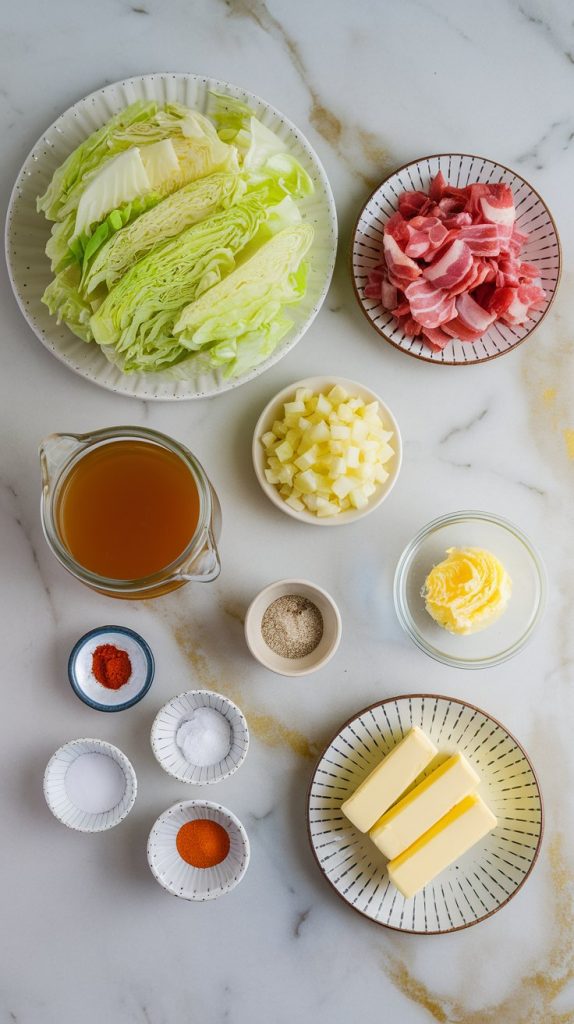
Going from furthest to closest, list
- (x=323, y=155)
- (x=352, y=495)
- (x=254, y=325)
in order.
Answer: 1. (x=323, y=155)
2. (x=352, y=495)
3. (x=254, y=325)

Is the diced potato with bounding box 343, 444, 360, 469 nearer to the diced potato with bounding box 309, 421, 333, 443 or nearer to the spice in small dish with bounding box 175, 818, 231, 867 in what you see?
the diced potato with bounding box 309, 421, 333, 443

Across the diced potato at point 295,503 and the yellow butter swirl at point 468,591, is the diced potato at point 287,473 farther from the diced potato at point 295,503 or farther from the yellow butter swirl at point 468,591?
the yellow butter swirl at point 468,591

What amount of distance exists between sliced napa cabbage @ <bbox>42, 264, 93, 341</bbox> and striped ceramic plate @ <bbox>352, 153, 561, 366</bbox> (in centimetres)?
62

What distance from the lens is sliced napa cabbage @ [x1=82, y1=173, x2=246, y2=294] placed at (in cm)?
171

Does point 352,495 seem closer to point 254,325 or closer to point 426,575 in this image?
point 426,575

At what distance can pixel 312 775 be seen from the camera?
1981 millimetres

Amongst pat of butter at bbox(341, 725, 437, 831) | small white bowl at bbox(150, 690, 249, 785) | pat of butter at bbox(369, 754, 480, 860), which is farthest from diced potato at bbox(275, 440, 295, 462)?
pat of butter at bbox(369, 754, 480, 860)

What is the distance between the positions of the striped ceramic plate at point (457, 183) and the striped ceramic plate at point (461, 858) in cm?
82

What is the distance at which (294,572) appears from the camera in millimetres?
2025

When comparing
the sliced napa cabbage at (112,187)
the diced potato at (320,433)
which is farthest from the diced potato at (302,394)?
the sliced napa cabbage at (112,187)

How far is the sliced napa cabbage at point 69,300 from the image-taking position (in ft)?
5.85

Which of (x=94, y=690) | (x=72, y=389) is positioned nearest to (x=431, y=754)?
(x=94, y=690)

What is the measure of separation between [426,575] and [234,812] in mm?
727

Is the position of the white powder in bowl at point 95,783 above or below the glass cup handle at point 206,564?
below
